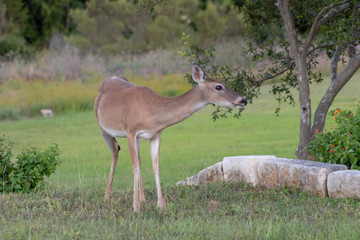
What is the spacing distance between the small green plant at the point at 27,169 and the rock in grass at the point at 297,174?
301cm

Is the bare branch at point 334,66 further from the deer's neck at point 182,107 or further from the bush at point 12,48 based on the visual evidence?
the bush at point 12,48

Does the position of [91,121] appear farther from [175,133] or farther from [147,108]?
[147,108]

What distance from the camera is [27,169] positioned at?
8984mm

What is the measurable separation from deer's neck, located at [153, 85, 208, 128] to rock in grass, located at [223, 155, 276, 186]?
1.99m

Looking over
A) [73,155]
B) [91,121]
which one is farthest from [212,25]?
[73,155]

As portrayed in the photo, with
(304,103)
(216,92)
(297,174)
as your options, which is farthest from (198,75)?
(304,103)

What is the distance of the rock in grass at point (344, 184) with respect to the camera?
23.2 feet

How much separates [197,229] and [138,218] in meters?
0.93

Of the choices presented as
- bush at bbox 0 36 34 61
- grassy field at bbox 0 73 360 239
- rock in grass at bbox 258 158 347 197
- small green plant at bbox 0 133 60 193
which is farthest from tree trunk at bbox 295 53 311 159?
bush at bbox 0 36 34 61

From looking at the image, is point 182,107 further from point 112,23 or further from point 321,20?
point 112,23

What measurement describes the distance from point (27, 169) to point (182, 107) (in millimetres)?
3184

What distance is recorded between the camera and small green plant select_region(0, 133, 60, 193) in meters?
8.91

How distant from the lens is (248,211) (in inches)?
265

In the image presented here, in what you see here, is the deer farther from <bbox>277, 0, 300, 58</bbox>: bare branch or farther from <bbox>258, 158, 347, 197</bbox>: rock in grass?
<bbox>277, 0, 300, 58</bbox>: bare branch
